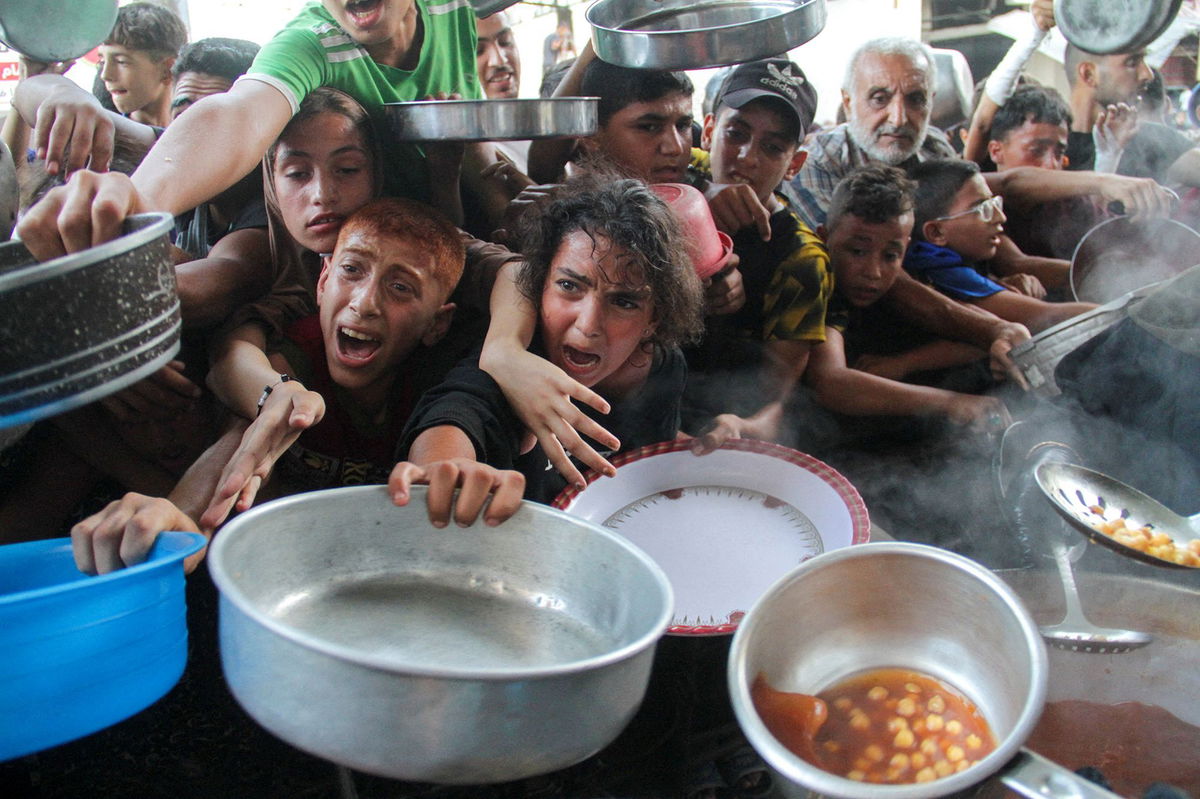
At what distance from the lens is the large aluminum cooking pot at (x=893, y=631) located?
3.97 feet

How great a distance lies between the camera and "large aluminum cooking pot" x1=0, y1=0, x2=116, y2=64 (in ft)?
5.23

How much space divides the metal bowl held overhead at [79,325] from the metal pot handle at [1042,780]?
116 cm

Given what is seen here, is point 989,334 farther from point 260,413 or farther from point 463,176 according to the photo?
point 260,413

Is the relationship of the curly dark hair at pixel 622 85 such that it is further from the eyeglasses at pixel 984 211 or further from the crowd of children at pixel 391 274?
the eyeglasses at pixel 984 211

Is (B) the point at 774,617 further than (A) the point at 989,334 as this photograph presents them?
No

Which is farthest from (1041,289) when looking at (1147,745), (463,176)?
(463,176)

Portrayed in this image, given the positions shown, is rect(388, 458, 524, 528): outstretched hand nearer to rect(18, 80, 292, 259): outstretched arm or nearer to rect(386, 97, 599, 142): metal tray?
rect(18, 80, 292, 259): outstretched arm

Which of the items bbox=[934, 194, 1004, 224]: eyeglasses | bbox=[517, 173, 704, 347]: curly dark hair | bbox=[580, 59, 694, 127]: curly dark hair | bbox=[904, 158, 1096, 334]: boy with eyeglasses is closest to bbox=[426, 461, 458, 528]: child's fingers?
bbox=[517, 173, 704, 347]: curly dark hair

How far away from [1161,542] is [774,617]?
1094mm

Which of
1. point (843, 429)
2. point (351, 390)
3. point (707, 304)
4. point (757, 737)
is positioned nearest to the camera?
point (757, 737)

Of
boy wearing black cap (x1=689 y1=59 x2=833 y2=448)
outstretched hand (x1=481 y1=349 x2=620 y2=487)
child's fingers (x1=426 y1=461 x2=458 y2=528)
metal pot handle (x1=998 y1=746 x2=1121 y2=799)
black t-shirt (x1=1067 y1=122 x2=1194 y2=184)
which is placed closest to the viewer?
metal pot handle (x1=998 y1=746 x2=1121 y2=799)

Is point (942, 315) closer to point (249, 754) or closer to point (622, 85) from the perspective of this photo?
point (622, 85)

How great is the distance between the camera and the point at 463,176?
2162 millimetres

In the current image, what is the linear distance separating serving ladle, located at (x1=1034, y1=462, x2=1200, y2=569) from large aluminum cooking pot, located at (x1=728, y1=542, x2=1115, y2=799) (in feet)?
2.22
